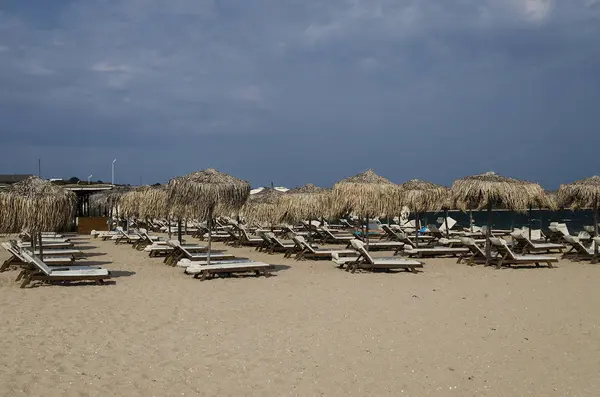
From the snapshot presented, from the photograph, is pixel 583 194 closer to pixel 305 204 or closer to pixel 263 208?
pixel 305 204

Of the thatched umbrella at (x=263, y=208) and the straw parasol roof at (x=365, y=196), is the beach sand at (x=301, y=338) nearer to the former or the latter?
the straw parasol roof at (x=365, y=196)

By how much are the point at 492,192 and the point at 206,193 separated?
6.39m

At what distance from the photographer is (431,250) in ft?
49.2

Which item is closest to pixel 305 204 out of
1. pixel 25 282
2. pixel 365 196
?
pixel 365 196

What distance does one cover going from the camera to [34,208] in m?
10.3

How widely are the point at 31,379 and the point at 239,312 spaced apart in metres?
3.20

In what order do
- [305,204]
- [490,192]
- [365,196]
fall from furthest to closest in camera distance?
[305,204]
[365,196]
[490,192]

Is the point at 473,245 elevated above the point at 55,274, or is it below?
above

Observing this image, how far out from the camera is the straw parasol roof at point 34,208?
10227mm

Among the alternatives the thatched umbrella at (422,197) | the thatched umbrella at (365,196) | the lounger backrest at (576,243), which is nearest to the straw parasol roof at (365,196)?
the thatched umbrella at (365,196)

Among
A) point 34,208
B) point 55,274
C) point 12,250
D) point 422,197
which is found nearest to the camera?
→ point 55,274

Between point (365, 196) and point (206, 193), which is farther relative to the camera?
point (365, 196)

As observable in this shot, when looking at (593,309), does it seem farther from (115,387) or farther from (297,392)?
(115,387)

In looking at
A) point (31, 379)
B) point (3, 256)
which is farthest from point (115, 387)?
point (3, 256)
